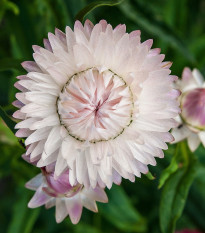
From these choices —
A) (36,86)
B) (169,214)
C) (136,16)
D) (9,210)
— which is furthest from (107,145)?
(9,210)

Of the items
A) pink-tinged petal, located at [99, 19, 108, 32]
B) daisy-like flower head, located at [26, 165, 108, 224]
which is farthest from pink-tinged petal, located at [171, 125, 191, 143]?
pink-tinged petal, located at [99, 19, 108, 32]

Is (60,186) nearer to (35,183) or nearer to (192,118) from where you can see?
(35,183)

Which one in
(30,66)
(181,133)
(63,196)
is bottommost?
(181,133)

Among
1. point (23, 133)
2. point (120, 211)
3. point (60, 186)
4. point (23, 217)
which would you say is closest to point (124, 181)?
point (120, 211)

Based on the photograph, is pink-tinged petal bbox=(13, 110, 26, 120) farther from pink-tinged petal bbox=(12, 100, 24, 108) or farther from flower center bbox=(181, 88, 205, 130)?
flower center bbox=(181, 88, 205, 130)

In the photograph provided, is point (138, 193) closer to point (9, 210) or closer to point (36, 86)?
point (9, 210)

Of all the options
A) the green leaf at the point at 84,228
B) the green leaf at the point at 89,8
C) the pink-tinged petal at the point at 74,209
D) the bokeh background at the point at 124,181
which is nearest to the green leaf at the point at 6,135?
the bokeh background at the point at 124,181
